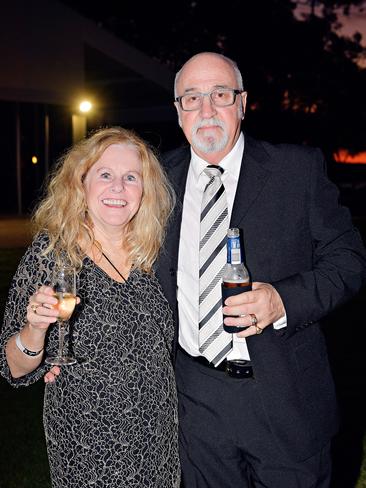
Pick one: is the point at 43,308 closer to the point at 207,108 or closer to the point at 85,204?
the point at 85,204

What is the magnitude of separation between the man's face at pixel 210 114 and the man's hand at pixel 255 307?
79cm

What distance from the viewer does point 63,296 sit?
99.7 inches

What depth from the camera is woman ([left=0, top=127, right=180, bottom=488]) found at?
8.87 feet

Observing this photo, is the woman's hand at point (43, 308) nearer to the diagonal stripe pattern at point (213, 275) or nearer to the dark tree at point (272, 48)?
the diagonal stripe pattern at point (213, 275)

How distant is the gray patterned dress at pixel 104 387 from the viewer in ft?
8.87

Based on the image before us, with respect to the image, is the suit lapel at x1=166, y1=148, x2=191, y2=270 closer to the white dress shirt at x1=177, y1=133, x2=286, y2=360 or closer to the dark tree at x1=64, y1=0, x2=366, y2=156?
the white dress shirt at x1=177, y1=133, x2=286, y2=360

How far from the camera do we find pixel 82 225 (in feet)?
9.97

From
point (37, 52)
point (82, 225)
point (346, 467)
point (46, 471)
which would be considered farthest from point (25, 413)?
point (37, 52)

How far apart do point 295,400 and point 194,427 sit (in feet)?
1.76

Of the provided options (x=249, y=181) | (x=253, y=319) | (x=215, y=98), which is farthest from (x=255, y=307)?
(x=215, y=98)

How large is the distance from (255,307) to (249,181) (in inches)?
27.9

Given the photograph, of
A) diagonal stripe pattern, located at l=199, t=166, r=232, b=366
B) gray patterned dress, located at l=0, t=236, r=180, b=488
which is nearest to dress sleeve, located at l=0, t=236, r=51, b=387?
gray patterned dress, located at l=0, t=236, r=180, b=488

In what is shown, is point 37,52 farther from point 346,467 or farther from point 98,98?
point 346,467

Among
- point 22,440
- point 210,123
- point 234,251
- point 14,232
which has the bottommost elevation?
point 22,440
